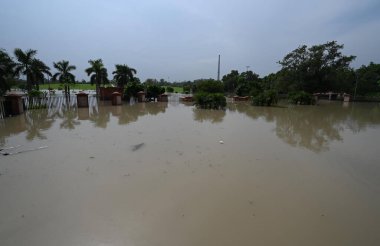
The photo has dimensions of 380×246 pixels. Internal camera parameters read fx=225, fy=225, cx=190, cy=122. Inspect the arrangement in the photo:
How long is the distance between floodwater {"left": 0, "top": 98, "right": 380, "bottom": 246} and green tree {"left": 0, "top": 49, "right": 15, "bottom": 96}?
10.2 m

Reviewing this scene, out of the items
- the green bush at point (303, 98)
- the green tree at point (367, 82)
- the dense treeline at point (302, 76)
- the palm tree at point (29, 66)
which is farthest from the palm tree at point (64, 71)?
the green tree at point (367, 82)

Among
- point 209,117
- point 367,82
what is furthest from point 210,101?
point 367,82

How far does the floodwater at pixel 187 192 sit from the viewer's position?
12.7 ft

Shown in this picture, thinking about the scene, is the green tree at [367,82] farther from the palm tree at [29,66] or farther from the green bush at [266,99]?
the palm tree at [29,66]

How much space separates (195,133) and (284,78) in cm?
2694

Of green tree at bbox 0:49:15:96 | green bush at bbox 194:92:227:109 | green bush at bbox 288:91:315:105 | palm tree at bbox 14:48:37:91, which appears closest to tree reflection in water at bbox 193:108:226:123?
green bush at bbox 194:92:227:109

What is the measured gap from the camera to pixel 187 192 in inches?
207

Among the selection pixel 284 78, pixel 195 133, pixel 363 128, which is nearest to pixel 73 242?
pixel 195 133

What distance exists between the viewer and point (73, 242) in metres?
3.62

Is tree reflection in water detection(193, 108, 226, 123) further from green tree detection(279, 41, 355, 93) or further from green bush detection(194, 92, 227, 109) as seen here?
green tree detection(279, 41, 355, 93)

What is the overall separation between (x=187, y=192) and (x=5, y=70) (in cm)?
1987

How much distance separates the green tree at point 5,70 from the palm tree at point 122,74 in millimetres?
11823

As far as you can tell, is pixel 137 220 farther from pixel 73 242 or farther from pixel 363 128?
pixel 363 128

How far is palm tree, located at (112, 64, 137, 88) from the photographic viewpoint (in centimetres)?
3127
